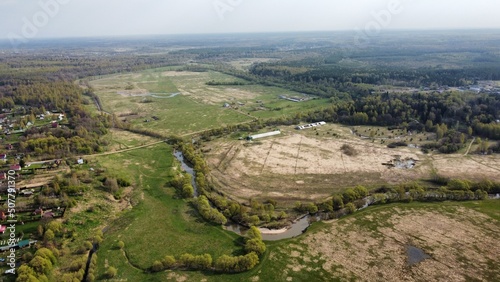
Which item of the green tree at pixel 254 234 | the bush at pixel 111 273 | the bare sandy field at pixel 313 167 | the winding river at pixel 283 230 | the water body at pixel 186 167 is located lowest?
the water body at pixel 186 167

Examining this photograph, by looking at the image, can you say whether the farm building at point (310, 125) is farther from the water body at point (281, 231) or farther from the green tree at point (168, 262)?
the green tree at point (168, 262)

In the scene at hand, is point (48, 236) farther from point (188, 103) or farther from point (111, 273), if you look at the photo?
point (188, 103)

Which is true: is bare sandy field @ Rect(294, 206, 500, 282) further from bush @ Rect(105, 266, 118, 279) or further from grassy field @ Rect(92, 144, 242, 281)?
bush @ Rect(105, 266, 118, 279)

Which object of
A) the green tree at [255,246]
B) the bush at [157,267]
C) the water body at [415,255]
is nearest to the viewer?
the bush at [157,267]

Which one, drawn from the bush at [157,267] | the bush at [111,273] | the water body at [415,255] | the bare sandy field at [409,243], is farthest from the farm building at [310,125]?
the bush at [111,273]

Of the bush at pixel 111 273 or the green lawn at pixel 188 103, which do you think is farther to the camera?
the green lawn at pixel 188 103

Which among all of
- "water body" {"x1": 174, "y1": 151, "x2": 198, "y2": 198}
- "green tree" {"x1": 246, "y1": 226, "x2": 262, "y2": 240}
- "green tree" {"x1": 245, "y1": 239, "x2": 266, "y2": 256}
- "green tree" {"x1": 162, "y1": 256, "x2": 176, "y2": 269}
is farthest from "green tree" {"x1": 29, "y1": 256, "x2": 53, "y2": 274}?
"water body" {"x1": 174, "y1": 151, "x2": 198, "y2": 198}

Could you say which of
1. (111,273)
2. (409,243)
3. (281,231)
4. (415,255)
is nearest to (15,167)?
(111,273)
